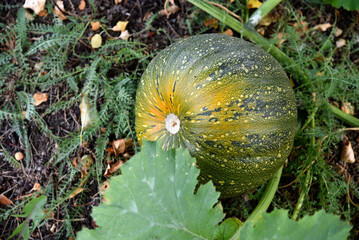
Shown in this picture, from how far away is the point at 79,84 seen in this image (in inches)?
102

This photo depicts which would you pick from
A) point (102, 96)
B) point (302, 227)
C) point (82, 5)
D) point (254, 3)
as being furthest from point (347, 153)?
point (82, 5)

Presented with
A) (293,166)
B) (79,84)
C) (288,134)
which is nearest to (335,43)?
(293,166)

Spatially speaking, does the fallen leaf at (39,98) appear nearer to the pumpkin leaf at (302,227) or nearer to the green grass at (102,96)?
the green grass at (102,96)

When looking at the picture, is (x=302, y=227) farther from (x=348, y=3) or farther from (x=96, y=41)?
(x=96, y=41)

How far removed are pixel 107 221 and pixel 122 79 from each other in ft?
4.29

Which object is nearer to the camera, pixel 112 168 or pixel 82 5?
pixel 112 168

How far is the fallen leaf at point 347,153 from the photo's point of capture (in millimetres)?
2447

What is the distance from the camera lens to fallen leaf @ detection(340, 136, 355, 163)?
8.03 ft

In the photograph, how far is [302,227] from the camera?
1201 millimetres

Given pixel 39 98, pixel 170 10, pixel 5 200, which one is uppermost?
pixel 170 10

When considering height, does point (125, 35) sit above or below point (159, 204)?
above

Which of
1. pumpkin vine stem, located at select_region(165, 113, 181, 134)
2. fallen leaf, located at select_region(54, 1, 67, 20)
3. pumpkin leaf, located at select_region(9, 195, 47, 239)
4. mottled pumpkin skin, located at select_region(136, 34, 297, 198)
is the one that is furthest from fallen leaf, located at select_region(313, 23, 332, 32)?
pumpkin leaf, located at select_region(9, 195, 47, 239)

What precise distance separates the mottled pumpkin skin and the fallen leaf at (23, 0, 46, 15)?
1426 mm

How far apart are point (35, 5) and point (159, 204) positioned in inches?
82.2
